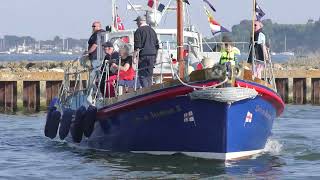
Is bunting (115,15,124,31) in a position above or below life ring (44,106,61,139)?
above

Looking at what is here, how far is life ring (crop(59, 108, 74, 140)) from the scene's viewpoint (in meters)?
19.7

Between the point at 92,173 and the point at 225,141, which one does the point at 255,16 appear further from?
the point at 92,173

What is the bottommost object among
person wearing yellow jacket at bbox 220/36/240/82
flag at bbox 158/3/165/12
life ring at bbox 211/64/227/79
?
life ring at bbox 211/64/227/79

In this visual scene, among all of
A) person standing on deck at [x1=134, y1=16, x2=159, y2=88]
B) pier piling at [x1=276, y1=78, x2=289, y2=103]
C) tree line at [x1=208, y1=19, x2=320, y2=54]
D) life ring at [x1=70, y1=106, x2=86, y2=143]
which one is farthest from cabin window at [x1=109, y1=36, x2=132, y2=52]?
tree line at [x1=208, y1=19, x2=320, y2=54]

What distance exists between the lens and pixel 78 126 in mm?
18438

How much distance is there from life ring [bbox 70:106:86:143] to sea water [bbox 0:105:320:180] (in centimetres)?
33

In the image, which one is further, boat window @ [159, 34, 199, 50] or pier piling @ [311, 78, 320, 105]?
pier piling @ [311, 78, 320, 105]

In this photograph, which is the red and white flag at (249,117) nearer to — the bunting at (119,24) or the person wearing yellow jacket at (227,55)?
the person wearing yellow jacket at (227,55)

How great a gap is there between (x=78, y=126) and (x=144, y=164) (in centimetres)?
252

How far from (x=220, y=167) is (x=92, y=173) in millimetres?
2225

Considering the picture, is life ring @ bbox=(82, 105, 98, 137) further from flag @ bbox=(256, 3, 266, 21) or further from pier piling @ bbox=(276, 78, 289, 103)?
pier piling @ bbox=(276, 78, 289, 103)

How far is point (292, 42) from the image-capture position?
456 ft

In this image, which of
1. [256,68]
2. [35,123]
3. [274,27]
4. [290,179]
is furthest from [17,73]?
[274,27]

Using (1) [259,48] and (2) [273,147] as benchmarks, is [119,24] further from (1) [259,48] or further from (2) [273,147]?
(2) [273,147]
